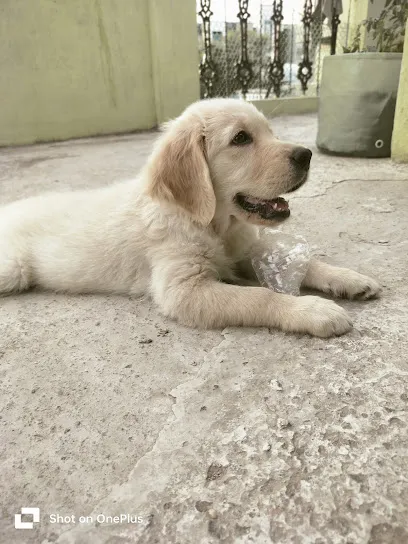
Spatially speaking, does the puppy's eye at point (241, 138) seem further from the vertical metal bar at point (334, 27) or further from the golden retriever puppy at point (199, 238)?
the vertical metal bar at point (334, 27)

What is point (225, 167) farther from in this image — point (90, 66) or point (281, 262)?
point (90, 66)

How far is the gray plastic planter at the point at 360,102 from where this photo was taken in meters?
4.25

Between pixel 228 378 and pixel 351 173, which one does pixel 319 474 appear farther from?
pixel 351 173

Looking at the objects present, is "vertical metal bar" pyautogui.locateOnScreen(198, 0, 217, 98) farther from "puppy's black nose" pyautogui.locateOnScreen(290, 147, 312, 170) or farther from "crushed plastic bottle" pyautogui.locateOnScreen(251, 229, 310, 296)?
"puppy's black nose" pyautogui.locateOnScreen(290, 147, 312, 170)

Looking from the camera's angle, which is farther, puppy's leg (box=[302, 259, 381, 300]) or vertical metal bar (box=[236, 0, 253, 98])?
vertical metal bar (box=[236, 0, 253, 98])

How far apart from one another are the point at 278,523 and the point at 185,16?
715cm

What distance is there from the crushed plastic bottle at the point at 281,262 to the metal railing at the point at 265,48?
6274 mm

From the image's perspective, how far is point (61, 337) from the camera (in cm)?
185

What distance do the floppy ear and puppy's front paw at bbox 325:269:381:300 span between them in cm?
61

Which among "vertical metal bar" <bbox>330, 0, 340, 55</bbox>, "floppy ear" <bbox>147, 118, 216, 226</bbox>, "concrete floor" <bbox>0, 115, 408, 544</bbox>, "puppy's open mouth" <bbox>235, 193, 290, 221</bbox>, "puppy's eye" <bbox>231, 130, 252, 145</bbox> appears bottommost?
"concrete floor" <bbox>0, 115, 408, 544</bbox>

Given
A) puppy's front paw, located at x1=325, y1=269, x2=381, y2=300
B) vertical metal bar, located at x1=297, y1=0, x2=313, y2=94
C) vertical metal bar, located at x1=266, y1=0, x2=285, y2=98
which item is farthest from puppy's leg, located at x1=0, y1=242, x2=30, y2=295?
vertical metal bar, located at x1=297, y1=0, x2=313, y2=94

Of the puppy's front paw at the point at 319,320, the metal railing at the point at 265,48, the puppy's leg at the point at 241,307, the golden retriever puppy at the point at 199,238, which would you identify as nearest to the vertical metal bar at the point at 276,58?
the metal railing at the point at 265,48

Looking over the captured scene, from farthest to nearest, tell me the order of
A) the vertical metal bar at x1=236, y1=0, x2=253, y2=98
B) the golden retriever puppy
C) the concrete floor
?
the vertical metal bar at x1=236, y1=0, x2=253, y2=98, the golden retriever puppy, the concrete floor

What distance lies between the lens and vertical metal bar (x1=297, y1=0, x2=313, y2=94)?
811cm
